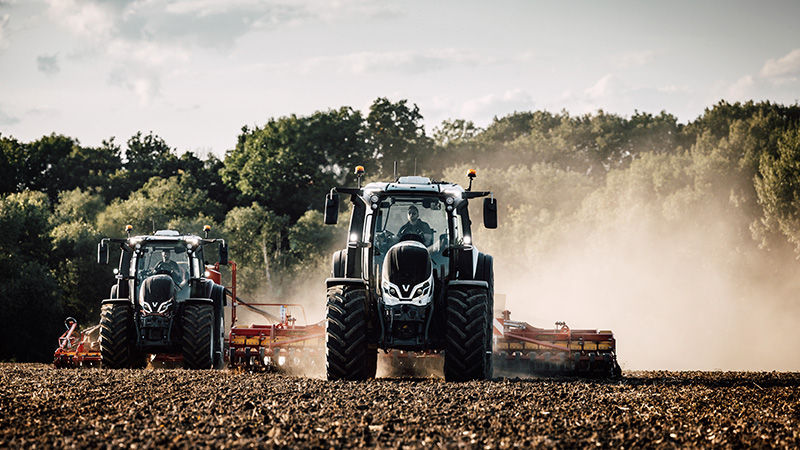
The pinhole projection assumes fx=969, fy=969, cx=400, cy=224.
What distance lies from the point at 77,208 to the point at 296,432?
55993 millimetres

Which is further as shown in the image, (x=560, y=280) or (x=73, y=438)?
(x=560, y=280)

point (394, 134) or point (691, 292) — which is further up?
point (394, 134)

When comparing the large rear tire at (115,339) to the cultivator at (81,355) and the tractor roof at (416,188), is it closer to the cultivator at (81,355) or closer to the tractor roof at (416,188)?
the cultivator at (81,355)

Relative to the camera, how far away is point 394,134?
2699 inches

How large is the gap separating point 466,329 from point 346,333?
5.39 ft

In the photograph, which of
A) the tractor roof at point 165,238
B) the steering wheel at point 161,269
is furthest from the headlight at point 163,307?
the tractor roof at point 165,238

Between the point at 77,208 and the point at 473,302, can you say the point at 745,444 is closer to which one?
the point at 473,302

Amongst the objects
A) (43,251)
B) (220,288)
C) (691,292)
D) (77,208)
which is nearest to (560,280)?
(691,292)

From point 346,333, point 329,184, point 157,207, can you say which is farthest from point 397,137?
point 346,333

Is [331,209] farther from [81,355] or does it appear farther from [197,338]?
[81,355]

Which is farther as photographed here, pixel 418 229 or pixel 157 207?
pixel 157 207

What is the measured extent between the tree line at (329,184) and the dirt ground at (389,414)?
25.1 meters

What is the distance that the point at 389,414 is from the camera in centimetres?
954

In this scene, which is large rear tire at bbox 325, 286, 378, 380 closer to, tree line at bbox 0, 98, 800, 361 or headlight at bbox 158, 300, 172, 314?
headlight at bbox 158, 300, 172, 314
